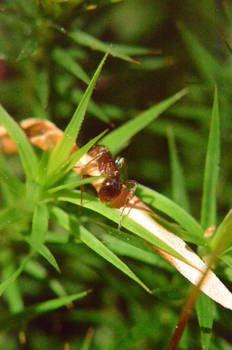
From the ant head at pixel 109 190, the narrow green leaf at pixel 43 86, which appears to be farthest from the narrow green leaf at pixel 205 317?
the narrow green leaf at pixel 43 86

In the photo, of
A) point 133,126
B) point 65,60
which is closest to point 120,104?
point 65,60

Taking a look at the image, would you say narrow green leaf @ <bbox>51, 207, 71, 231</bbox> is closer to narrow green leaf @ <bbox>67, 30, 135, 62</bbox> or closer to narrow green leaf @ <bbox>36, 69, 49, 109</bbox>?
narrow green leaf @ <bbox>36, 69, 49, 109</bbox>

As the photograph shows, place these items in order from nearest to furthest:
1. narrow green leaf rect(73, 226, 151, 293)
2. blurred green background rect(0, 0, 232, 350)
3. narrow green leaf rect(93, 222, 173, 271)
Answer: narrow green leaf rect(73, 226, 151, 293) < narrow green leaf rect(93, 222, 173, 271) < blurred green background rect(0, 0, 232, 350)

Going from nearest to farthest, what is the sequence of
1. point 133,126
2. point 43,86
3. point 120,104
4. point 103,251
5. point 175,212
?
point 103,251 → point 175,212 → point 133,126 → point 43,86 → point 120,104

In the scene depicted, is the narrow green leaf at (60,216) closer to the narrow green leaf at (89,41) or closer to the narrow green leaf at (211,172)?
the narrow green leaf at (211,172)

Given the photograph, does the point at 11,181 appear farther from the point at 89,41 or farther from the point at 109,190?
the point at 89,41

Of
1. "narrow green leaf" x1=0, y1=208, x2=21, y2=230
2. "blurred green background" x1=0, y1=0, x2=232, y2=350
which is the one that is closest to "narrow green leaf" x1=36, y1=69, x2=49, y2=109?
"blurred green background" x1=0, y1=0, x2=232, y2=350

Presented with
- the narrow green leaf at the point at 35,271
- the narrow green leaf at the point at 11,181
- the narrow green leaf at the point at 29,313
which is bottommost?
the narrow green leaf at the point at 29,313
